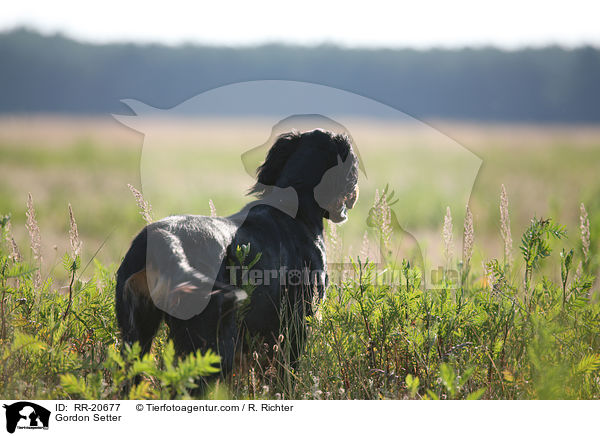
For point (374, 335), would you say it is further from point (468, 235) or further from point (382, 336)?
point (468, 235)

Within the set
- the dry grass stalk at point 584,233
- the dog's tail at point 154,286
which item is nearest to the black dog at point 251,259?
the dog's tail at point 154,286

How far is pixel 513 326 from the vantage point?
12.8ft

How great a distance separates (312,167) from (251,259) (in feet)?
3.89

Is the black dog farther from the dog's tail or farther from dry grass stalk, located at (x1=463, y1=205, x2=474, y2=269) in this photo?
dry grass stalk, located at (x1=463, y1=205, x2=474, y2=269)

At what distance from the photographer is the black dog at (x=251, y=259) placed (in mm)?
3088

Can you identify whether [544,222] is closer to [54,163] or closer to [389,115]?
[389,115]

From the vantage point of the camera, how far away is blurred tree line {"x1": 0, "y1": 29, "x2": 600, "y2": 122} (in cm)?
4803

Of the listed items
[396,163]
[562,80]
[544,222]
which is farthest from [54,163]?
[562,80]

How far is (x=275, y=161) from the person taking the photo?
4.55 m

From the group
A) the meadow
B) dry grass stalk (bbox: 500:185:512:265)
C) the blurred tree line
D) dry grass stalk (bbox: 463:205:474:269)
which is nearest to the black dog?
the meadow
